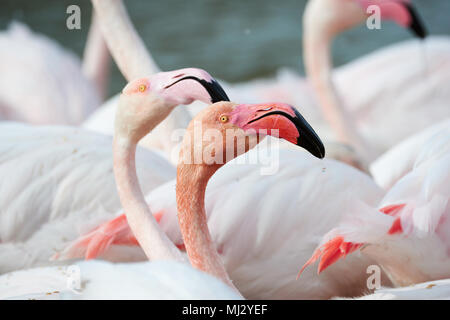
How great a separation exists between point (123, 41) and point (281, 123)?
4.07 feet

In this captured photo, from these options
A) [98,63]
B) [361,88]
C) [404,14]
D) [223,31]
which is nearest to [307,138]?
[404,14]

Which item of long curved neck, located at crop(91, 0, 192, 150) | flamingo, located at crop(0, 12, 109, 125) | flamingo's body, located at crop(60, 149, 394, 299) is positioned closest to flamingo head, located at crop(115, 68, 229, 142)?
flamingo's body, located at crop(60, 149, 394, 299)

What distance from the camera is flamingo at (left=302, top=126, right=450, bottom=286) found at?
212cm

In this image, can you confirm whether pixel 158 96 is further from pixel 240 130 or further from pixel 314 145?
pixel 314 145

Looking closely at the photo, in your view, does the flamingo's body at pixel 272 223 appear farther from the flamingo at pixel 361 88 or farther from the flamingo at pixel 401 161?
the flamingo at pixel 361 88

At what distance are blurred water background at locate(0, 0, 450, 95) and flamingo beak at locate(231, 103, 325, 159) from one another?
421 cm

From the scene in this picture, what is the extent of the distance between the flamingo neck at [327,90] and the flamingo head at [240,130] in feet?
6.54

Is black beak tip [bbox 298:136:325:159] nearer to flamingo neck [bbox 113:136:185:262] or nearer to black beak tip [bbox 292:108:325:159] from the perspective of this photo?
black beak tip [bbox 292:108:325:159]

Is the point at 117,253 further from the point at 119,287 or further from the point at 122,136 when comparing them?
the point at 119,287

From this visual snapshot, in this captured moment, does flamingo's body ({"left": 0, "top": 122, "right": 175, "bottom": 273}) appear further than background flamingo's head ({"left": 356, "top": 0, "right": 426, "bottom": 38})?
No

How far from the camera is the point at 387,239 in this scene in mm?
2178

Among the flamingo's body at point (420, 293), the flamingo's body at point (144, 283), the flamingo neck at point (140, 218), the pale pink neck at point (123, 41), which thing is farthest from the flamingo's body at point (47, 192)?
the flamingo's body at point (420, 293)

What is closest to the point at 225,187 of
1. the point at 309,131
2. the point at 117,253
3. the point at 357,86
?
the point at 117,253

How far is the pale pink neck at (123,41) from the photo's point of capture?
273cm
